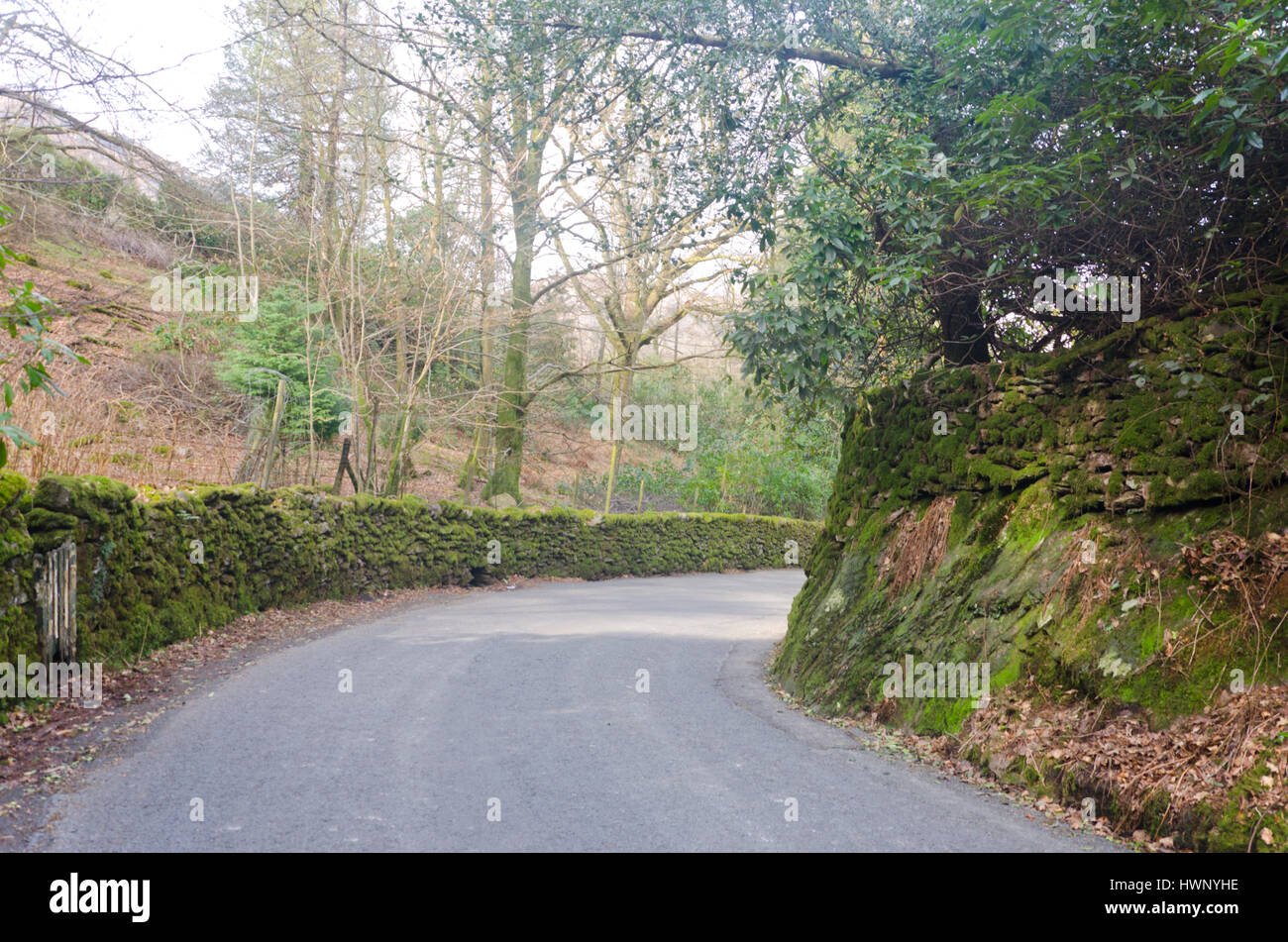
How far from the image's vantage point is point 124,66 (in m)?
8.17

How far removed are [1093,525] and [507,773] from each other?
458 centimetres

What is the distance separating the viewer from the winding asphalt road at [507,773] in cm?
442

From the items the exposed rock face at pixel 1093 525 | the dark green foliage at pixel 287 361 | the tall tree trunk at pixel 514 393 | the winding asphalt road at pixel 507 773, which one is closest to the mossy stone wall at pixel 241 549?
the winding asphalt road at pixel 507 773

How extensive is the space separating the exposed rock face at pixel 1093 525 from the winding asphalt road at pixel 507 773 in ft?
3.54

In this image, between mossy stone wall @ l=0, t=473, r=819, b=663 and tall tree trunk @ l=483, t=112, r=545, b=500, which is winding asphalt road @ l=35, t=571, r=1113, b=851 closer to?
mossy stone wall @ l=0, t=473, r=819, b=663

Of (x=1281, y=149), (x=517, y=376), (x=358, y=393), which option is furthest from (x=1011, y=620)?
(x=517, y=376)

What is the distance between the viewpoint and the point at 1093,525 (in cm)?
628

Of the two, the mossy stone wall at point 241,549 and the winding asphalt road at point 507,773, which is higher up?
the mossy stone wall at point 241,549

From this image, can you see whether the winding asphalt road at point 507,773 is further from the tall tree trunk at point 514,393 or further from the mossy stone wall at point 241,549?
the tall tree trunk at point 514,393

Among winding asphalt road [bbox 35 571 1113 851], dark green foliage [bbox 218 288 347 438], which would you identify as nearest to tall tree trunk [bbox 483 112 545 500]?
dark green foliage [bbox 218 288 347 438]

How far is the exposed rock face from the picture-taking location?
17.1 ft

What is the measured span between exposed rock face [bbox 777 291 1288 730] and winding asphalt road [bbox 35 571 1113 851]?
1.08 meters

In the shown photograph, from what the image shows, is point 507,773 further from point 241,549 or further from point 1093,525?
point 241,549

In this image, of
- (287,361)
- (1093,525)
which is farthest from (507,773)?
(287,361)
